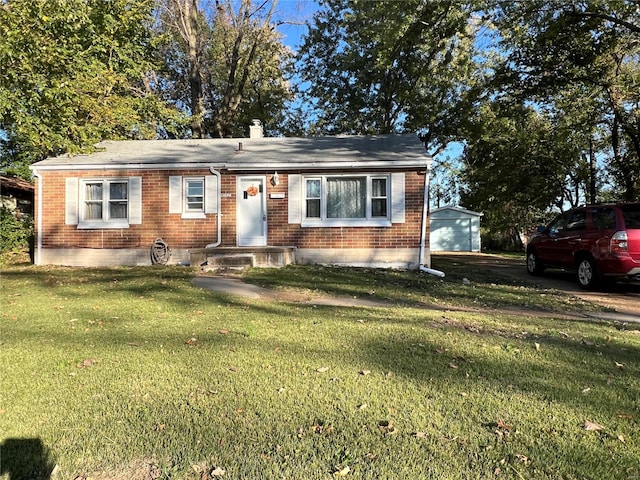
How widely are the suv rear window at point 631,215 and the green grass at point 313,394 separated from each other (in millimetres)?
3355

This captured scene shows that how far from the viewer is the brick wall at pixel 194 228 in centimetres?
1288

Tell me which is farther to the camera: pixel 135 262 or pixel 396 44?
pixel 396 44

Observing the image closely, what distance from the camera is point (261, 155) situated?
13.8m

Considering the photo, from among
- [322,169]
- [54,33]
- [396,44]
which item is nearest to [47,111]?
[54,33]

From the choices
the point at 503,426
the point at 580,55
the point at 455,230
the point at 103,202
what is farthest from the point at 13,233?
the point at 455,230

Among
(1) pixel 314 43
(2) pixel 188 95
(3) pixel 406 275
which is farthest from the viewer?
(2) pixel 188 95

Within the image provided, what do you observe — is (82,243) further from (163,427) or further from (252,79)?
(252,79)

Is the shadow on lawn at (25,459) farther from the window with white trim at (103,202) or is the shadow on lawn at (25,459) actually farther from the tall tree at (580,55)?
the tall tree at (580,55)

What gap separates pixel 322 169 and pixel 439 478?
11.0 meters

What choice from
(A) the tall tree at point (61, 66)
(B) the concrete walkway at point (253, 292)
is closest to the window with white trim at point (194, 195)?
(A) the tall tree at point (61, 66)

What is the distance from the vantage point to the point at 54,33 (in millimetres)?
12195

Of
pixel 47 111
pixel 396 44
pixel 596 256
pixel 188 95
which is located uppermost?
pixel 188 95

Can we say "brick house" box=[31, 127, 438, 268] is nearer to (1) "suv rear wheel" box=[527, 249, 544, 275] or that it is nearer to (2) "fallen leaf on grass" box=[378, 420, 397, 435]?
(1) "suv rear wheel" box=[527, 249, 544, 275]

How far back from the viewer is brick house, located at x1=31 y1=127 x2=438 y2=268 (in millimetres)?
12875
